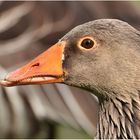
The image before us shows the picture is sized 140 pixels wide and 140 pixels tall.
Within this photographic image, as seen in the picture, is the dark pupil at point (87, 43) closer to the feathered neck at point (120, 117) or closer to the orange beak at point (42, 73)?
the orange beak at point (42, 73)

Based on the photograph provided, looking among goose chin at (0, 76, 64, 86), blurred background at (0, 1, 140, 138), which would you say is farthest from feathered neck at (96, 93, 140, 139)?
blurred background at (0, 1, 140, 138)

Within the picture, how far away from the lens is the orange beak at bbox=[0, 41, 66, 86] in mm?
3988

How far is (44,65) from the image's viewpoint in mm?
4039

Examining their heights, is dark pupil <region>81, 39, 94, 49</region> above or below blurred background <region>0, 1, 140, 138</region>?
above

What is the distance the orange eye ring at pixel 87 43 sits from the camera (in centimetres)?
389

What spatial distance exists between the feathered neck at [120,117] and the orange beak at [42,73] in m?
0.26

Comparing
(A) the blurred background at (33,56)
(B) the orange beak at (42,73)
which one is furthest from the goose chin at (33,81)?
(A) the blurred background at (33,56)

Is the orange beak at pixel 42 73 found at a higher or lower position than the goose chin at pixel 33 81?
higher

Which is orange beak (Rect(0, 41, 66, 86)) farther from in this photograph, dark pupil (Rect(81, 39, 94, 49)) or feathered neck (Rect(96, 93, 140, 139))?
feathered neck (Rect(96, 93, 140, 139))

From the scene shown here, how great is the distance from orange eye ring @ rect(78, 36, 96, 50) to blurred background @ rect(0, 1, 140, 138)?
247cm

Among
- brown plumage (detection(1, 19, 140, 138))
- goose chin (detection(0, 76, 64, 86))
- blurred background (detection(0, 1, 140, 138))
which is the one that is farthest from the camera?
blurred background (detection(0, 1, 140, 138))

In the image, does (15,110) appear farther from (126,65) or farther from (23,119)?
(126,65)

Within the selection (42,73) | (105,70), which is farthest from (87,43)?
(42,73)

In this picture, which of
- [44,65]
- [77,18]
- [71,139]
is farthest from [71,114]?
[44,65]
